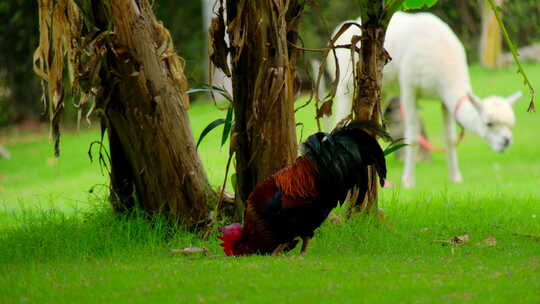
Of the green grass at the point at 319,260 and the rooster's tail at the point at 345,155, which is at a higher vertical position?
the rooster's tail at the point at 345,155

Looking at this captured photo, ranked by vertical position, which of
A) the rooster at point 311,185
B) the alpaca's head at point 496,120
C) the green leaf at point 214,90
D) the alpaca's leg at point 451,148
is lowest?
the alpaca's leg at point 451,148

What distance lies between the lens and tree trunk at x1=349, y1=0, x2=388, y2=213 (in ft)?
20.8

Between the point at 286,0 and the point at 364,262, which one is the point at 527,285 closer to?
the point at 364,262

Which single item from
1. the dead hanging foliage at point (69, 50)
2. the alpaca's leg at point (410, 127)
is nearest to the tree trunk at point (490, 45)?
→ the alpaca's leg at point (410, 127)

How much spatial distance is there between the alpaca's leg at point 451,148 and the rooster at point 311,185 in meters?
6.60

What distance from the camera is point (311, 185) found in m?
5.18

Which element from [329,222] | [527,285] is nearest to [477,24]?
[329,222]

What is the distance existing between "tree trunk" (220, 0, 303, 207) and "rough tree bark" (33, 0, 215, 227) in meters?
0.50

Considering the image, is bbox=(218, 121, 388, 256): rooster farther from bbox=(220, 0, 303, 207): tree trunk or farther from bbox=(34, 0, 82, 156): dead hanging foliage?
bbox=(34, 0, 82, 156): dead hanging foliage

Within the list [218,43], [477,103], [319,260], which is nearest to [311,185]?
[319,260]

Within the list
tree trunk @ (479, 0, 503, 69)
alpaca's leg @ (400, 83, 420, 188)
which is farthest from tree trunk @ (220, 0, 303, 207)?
tree trunk @ (479, 0, 503, 69)

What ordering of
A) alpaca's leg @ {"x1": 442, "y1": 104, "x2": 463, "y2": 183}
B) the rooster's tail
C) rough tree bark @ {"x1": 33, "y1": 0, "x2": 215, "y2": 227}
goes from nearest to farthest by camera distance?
the rooster's tail → rough tree bark @ {"x1": 33, "y1": 0, "x2": 215, "y2": 227} → alpaca's leg @ {"x1": 442, "y1": 104, "x2": 463, "y2": 183}

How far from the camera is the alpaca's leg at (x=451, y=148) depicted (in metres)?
11.9

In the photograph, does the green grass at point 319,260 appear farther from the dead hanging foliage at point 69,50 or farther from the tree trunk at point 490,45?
the tree trunk at point 490,45
